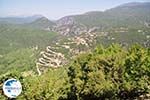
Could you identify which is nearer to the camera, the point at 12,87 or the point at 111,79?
the point at 12,87

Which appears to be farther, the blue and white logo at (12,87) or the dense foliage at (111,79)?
the dense foliage at (111,79)

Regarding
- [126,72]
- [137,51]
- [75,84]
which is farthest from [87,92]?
[137,51]

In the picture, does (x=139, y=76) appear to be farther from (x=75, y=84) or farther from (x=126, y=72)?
(x=75, y=84)

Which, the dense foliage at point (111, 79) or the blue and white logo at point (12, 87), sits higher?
the blue and white logo at point (12, 87)

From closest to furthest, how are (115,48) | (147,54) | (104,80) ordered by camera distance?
(104,80) → (147,54) → (115,48)

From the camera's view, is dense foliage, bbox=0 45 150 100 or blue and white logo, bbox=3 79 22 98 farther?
dense foliage, bbox=0 45 150 100

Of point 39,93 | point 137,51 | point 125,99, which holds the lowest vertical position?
point 125,99

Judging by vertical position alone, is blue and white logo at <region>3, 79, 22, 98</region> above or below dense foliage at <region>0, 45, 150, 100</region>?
above

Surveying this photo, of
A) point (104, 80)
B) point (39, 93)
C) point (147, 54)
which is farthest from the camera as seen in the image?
point (147, 54)

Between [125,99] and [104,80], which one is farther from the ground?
[104,80]

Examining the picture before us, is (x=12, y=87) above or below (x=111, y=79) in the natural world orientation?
above

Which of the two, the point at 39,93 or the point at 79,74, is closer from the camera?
the point at 39,93
